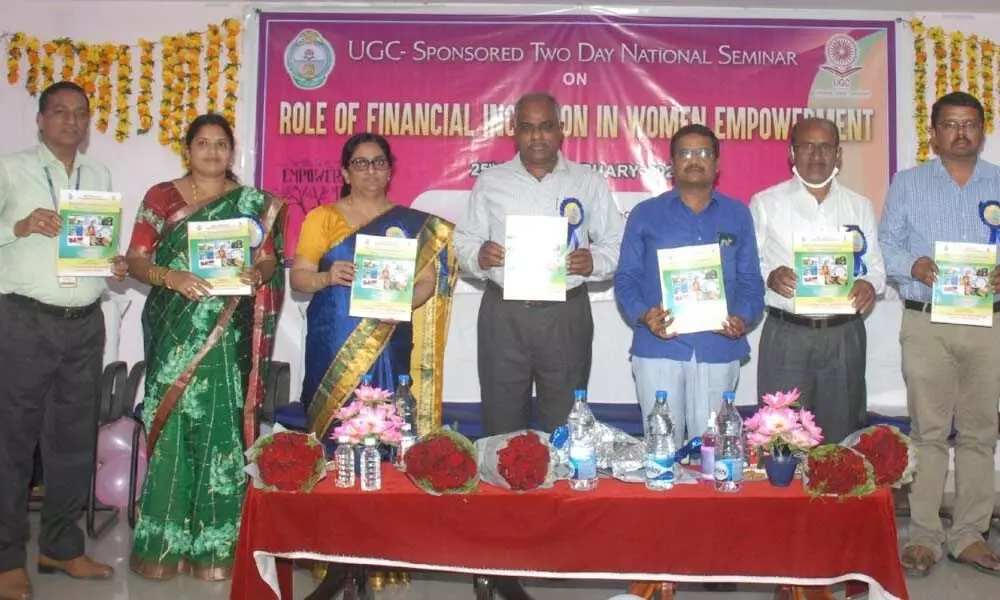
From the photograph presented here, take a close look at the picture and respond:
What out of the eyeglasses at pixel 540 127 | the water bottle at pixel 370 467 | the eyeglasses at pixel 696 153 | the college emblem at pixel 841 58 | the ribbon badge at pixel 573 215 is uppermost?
the college emblem at pixel 841 58

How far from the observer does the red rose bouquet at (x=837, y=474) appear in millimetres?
2977

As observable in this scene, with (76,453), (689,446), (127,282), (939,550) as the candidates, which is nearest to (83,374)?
(76,453)

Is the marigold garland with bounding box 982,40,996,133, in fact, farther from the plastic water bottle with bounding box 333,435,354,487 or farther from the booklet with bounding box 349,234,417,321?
the plastic water bottle with bounding box 333,435,354,487

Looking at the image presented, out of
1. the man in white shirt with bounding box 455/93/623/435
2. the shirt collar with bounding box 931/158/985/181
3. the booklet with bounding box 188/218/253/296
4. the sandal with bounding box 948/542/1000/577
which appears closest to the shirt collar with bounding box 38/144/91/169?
the booklet with bounding box 188/218/253/296

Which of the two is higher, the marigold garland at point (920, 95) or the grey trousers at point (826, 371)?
the marigold garland at point (920, 95)

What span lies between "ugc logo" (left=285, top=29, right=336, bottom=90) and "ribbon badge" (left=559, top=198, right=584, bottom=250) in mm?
2479

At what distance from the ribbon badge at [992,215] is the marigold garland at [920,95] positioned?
6.21 ft

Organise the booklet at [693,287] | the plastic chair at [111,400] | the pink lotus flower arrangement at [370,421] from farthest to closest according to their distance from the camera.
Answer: the plastic chair at [111,400] < the booklet at [693,287] < the pink lotus flower arrangement at [370,421]

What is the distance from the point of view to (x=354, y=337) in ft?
14.0


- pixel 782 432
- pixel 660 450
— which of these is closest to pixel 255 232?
pixel 660 450

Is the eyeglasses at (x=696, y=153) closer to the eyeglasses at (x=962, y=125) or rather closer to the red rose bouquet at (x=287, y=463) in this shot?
the eyeglasses at (x=962, y=125)

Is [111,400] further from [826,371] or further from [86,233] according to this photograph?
[826,371]

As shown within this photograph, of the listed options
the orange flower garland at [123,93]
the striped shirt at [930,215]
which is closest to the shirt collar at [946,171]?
the striped shirt at [930,215]

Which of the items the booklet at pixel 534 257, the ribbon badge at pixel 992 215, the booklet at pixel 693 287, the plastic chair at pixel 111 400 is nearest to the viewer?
the booklet at pixel 693 287
